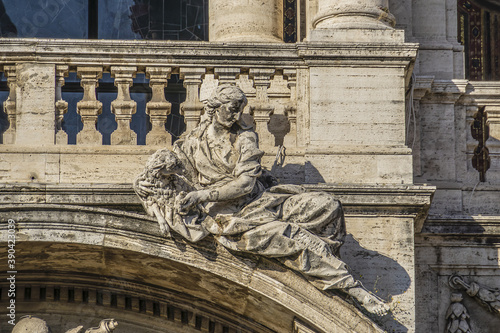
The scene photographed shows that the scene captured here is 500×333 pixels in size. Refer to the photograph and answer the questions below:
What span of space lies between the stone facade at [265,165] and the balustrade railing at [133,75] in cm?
1

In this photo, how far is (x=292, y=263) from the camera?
37.8ft

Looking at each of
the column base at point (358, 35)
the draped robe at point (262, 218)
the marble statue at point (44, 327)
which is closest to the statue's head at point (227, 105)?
the draped robe at point (262, 218)

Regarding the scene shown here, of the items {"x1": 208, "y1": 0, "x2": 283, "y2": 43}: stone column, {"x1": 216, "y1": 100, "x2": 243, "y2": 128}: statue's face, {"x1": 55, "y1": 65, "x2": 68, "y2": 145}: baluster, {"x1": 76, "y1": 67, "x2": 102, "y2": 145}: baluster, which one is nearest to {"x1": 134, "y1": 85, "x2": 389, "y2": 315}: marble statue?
{"x1": 216, "y1": 100, "x2": 243, "y2": 128}: statue's face

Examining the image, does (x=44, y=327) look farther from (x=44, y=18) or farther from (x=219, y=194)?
(x=44, y=18)

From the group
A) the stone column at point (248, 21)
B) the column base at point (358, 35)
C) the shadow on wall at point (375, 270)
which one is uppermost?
the stone column at point (248, 21)

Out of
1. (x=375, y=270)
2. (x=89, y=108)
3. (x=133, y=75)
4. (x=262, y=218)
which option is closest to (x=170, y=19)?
(x=133, y=75)

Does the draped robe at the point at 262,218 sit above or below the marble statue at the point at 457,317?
above

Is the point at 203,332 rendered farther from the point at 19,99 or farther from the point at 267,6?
the point at 267,6

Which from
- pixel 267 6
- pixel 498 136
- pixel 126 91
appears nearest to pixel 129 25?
pixel 267 6

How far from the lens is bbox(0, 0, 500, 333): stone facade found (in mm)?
11703

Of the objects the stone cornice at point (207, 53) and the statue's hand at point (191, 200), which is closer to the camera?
the statue's hand at point (191, 200)

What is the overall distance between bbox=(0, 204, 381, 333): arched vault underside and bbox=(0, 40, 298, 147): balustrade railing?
92cm

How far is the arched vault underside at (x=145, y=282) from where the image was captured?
11.6m

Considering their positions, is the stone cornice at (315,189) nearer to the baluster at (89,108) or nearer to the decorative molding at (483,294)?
the baluster at (89,108)
